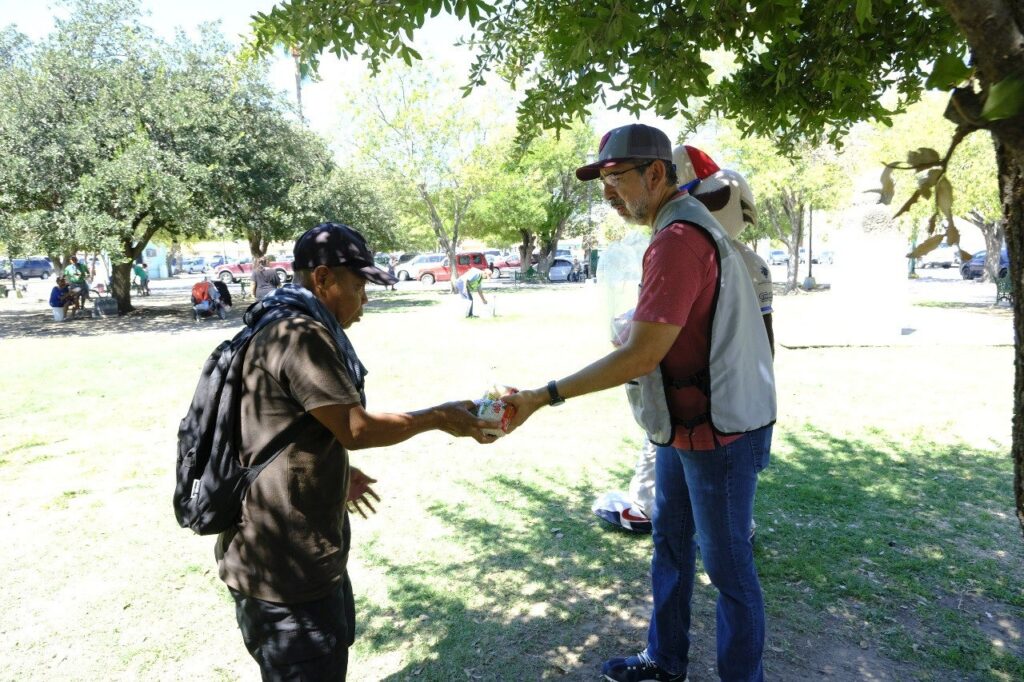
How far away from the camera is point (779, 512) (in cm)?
466

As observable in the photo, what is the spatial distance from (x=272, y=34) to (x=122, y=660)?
300cm

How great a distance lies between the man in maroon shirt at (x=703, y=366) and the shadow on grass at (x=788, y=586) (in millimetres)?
866

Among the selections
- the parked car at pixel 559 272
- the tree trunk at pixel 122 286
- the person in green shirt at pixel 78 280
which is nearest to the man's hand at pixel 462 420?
the tree trunk at pixel 122 286

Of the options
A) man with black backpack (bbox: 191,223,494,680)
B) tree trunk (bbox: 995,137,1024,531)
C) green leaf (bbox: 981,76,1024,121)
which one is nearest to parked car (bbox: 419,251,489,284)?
man with black backpack (bbox: 191,223,494,680)

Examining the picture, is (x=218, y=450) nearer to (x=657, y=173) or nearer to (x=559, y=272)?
(x=657, y=173)

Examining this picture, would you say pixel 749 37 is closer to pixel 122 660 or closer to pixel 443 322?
pixel 122 660

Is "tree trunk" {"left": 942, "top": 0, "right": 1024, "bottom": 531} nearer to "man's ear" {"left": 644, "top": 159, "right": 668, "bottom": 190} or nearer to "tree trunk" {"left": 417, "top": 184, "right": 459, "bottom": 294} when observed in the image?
"man's ear" {"left": 644, "top": 159, "right": 668, "bottom": 190}

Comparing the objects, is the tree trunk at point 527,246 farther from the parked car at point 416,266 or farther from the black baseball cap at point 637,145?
the black baseball cap at point 637,145

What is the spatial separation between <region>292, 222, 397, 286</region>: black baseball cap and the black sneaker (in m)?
1.97

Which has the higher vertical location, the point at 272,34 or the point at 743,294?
the point at 272,34

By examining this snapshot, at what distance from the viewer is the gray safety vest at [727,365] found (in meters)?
2.29

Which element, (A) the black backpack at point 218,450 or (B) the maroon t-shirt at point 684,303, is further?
(B) the maroon t-shirt at point 684,303

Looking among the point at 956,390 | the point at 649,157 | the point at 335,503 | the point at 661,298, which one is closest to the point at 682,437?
the point at 661,298

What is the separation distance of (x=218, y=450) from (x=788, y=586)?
3083 millimetres
